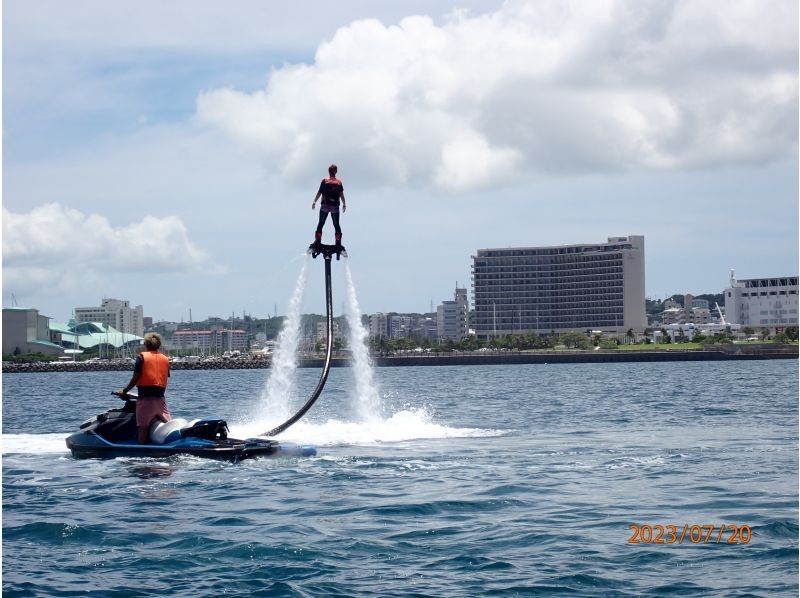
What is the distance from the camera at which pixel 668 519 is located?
17516 millimetres

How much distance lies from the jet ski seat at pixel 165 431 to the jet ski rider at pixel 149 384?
0.46 feet

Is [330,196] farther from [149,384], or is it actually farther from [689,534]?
[689,534]

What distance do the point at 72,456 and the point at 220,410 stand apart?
25668mm

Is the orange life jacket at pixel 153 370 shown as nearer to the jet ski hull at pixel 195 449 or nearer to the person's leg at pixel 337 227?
the jet ski hull at pixel 195 449

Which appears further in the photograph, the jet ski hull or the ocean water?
the jet ski hull

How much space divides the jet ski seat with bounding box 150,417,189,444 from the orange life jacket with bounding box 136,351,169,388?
1092mm

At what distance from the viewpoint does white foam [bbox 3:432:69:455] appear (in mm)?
29625

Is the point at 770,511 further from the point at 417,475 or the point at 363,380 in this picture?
the point at 363,380

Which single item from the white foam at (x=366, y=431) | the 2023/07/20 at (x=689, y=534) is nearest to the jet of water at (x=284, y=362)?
the white foam at (x=366, y=431)

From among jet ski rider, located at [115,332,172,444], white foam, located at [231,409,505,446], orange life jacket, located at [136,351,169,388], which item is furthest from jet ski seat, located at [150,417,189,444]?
white foam, located at [231,409,505,446]

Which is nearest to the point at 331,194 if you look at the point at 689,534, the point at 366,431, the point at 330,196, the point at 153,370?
the point at 330,196

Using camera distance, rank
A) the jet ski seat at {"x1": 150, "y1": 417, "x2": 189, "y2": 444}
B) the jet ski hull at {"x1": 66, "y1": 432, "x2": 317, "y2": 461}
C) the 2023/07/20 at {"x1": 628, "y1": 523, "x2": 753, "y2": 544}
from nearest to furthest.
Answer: the 2023/07/20 at {"x1": 628, "y1": 523, "x2": 753, "y2": 544} < the jet ski hull at {"x1": 66, "y1": 432, "x2": 317, "y2": 461} < the jet ski seat at {"x1": 150, "y1": 417, "x2": 189, "y2": 444}

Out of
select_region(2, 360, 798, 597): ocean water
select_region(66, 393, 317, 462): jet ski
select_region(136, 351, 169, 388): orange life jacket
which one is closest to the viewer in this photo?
select_region(2, 360, 798, 597): ocean water

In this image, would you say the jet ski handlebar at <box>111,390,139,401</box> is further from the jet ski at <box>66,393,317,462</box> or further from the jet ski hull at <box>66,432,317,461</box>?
the jet ski hull at <box>66,432,317,461</box>
